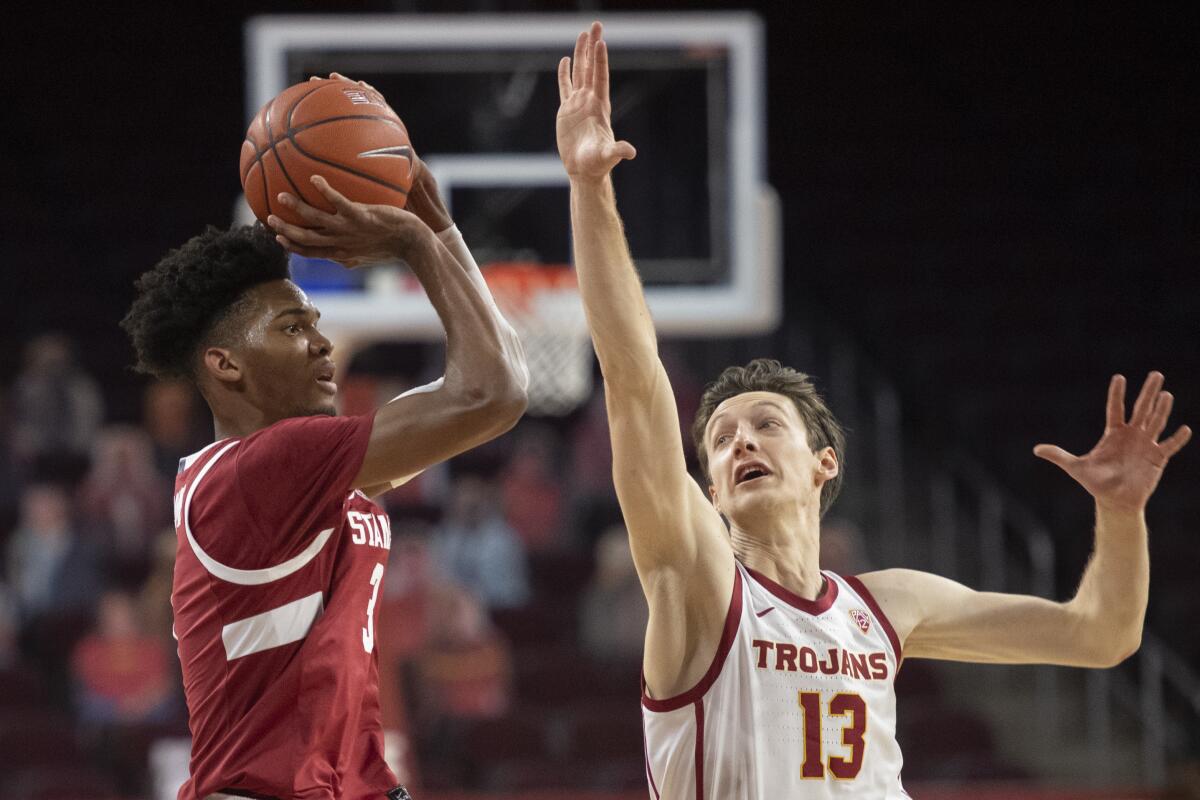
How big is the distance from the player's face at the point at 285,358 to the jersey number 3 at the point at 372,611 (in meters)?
0.33

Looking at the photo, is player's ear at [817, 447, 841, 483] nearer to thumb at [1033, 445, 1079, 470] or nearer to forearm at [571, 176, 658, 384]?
thumb at [1033, 445, 1079, 470]

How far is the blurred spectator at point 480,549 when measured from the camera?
10.3 meters

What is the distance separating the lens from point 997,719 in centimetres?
1067

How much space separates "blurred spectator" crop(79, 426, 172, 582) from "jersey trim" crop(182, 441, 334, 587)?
737 centimetres

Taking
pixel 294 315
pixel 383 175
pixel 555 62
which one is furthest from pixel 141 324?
pixel 555 62

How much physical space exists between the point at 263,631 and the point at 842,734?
1241 millimetres

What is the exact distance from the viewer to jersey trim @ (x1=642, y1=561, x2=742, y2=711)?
11.6ft

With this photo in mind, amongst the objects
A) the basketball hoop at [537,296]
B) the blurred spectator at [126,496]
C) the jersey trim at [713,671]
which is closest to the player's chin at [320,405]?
the jersey trim at [713,671]

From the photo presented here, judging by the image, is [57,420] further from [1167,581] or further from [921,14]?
[921,14]

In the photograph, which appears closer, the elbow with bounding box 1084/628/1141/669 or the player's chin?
the player's chin

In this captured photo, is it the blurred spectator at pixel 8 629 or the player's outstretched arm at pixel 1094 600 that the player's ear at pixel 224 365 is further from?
the blurred spectator at pixel 8 629

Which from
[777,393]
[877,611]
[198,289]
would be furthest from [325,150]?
[877,611]

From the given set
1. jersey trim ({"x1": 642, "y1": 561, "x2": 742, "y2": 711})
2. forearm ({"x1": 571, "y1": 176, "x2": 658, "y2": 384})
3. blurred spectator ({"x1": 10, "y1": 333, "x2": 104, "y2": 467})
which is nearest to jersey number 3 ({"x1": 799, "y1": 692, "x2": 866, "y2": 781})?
jersey trim ({"x1": 642, "y1": 561, "x2": 742, "y2": 711})

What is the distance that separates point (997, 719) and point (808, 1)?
28.9 ft
